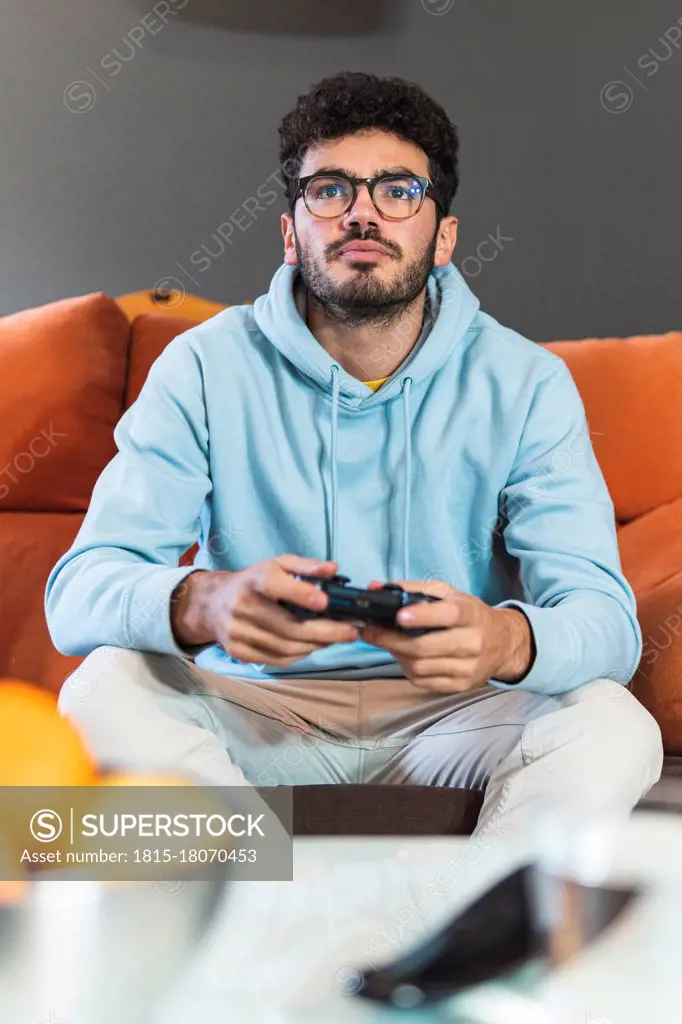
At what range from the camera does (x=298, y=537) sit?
4.22 feet

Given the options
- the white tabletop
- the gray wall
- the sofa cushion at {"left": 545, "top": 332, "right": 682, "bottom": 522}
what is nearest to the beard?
the sofa cushion at {"left": 545, "top": 332, "right": 682, "bottom": 522}

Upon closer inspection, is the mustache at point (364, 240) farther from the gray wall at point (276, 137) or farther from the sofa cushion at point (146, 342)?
the gray wall at point (276, 137)

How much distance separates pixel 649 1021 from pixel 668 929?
0.47 ft

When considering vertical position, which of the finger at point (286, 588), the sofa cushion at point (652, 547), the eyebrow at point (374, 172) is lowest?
the sofa cushion at point (652, 547)

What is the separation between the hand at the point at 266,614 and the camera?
36.0 inches

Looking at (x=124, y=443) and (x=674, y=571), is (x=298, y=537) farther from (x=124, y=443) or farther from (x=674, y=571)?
(x=674, y=571)

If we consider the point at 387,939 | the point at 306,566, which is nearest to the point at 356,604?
the point at 306,566

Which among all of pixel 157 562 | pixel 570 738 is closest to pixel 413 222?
pixel 157 562

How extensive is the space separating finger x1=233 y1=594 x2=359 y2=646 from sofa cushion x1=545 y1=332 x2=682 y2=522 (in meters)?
0.86

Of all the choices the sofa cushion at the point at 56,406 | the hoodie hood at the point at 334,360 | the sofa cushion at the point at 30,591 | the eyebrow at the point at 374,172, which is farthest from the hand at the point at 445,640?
the sofa cushion at the point at 56,406

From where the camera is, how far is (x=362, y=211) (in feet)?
4.29

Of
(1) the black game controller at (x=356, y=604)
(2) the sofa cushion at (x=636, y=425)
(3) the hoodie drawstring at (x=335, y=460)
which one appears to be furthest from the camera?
(2) the sofa cushion at (x=636, y=425)

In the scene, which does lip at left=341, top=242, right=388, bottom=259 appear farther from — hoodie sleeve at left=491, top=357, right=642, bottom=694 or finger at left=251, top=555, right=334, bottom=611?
finger at left=251, top=555, right=334, bottom=611

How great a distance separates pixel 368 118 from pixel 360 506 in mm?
540
